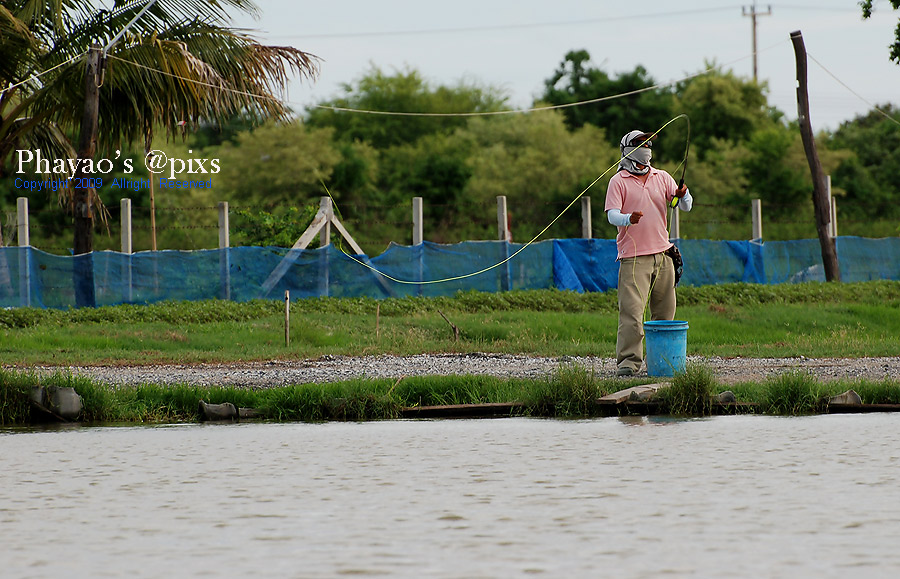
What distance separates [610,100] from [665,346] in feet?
167

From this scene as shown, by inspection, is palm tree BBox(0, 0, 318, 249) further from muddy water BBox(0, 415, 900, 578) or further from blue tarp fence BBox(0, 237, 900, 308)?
muddy water BBox(0, 415, 900, 578)

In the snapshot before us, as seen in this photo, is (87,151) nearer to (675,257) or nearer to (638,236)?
(638,236)

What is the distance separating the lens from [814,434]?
8078 millimetres

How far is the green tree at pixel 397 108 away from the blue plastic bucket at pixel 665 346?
167 ft

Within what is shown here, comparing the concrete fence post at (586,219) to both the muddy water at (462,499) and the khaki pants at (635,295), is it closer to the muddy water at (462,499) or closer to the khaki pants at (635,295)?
the khaki pants at (635,295)

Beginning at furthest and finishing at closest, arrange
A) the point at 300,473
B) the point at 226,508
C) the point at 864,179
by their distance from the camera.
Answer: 1. the point at 864,179
2. the point at 300,473
3. the point at 226,508

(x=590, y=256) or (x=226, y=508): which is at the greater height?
(x=590, y=256)

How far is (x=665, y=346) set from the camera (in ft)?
34.7

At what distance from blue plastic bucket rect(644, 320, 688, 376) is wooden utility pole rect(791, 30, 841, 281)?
15365mm

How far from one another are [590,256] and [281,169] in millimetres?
32966

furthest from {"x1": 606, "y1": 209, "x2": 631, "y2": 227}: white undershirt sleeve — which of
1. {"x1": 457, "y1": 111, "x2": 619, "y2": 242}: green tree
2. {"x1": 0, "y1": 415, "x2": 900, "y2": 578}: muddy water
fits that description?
{"x1": 457, "y1": 111, "x2": 619, "y2": 242}: green tree

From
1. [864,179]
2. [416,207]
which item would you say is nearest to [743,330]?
[416,207]

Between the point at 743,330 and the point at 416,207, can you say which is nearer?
the point at 743,330

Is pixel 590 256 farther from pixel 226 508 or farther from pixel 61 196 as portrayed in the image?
pixel 226 508
